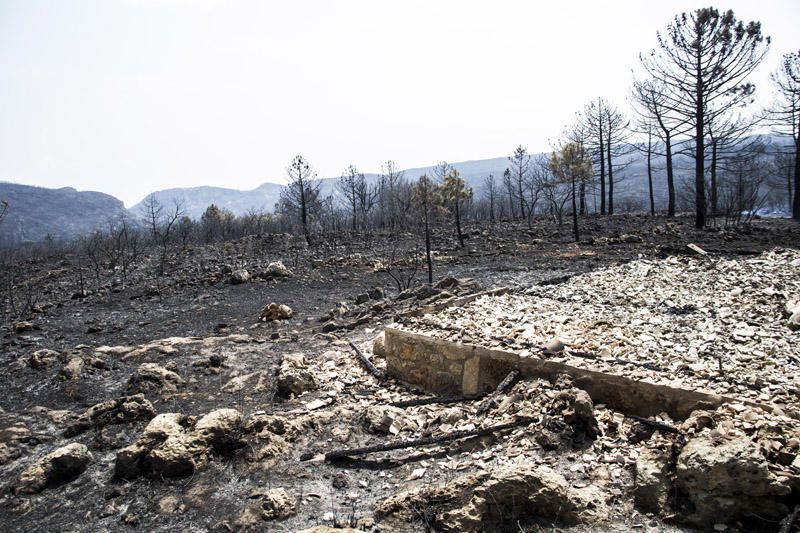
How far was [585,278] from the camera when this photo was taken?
10.4 metres

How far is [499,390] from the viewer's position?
4.82m

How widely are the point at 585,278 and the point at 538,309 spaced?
411 cm

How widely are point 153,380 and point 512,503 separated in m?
5.60

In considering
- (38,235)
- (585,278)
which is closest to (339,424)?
(585,278)

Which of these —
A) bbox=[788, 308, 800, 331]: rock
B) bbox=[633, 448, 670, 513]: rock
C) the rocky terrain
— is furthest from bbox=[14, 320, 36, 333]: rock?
bbox=[788, 308, 800, 331]: rock

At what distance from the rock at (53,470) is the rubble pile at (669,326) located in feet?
13.5

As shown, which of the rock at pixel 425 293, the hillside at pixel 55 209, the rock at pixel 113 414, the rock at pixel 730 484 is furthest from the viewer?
the hillside at pixel 55 209

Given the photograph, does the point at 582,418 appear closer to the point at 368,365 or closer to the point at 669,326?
the point at 669,326

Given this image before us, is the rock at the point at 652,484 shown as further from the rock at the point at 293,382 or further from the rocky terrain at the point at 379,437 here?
the rock at the point at 293,382

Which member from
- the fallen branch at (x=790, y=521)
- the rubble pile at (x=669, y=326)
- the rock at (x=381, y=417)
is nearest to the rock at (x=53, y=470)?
the rock at (x=381, y=417)

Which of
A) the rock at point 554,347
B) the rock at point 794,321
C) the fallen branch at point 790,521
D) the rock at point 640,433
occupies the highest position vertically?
the rock at point 794,321

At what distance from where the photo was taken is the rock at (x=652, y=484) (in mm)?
2990

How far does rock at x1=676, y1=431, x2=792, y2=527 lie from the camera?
2.70 m

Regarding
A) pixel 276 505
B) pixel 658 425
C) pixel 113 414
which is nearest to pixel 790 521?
pixel 658 425
